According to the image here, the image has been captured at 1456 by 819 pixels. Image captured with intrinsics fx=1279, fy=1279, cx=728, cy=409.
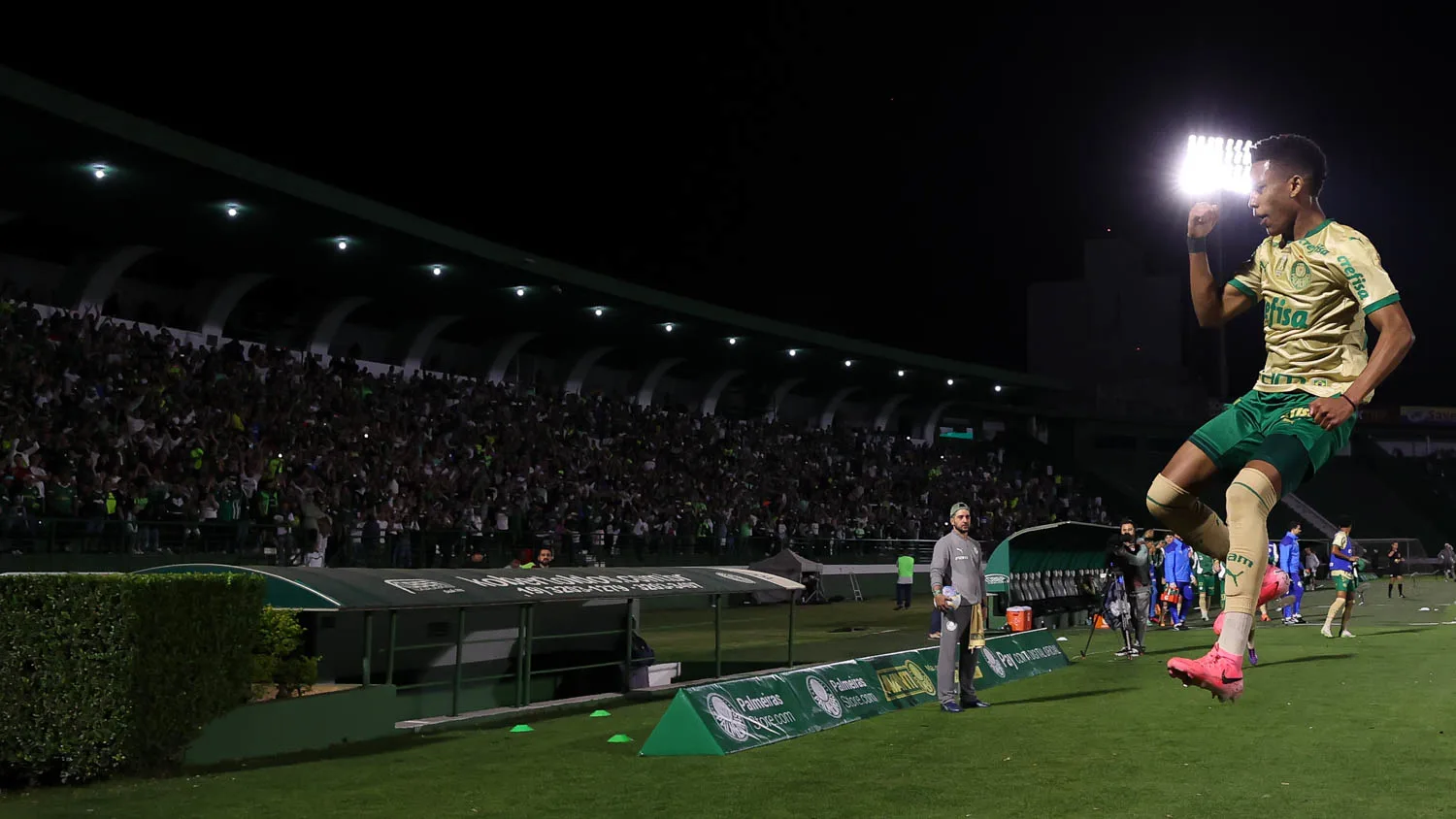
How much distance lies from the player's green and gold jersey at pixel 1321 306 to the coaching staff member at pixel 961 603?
10.3 meters

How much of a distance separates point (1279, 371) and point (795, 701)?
963 cm

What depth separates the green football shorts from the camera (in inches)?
198

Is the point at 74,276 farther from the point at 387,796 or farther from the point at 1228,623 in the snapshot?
the point at 1228,623

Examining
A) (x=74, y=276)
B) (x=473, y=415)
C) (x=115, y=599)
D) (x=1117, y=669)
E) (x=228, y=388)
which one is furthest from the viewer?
(x=473, y=415)

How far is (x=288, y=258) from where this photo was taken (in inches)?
1372

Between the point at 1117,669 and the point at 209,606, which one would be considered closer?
the point at 209,606

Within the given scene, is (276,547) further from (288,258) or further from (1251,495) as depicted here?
(1251,495)

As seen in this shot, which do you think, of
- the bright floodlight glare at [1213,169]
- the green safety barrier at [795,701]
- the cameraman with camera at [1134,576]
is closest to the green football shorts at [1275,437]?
the bright floodlight glare at [1213,169]

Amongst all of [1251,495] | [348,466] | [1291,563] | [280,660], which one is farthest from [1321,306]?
[1291,563]

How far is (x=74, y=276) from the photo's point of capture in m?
31.2

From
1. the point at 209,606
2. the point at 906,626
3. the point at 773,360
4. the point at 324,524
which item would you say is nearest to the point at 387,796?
the point at 209,606

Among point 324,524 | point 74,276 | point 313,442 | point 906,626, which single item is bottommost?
point 906,626

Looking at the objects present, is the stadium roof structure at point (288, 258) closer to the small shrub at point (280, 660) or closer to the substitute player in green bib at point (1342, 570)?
the small shrub at point (280, 660)

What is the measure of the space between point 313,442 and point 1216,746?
2257 centimetres
